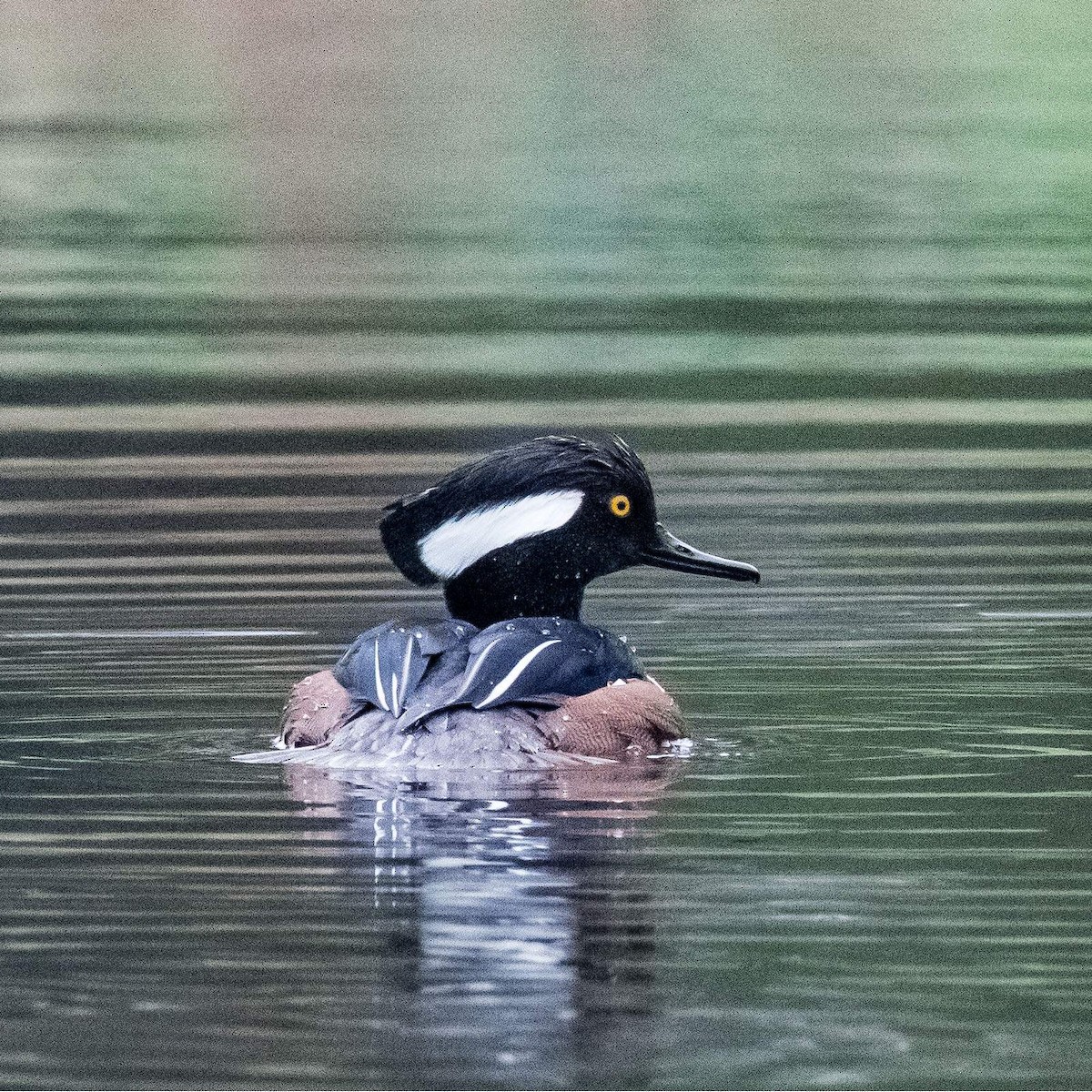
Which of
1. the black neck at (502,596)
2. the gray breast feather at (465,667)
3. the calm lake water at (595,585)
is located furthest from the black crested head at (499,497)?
the calm lake water at (595,585)

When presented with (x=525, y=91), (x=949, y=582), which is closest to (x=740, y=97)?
(x=525, y=91)

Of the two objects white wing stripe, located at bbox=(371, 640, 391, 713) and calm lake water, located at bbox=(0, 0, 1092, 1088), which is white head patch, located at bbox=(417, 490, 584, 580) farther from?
calm lake water, located at bbox=(0, 0, 1092, 1088)

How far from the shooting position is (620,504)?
27.3ft

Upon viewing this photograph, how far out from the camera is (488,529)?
8.01 m

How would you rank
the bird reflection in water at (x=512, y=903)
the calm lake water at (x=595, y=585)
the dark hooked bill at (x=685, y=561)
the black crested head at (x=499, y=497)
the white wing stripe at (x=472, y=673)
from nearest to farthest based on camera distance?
1. the bird reflection in water at (x=512, y=903)
2. the calm lake water at (x=595, y=585)
3. the white wing stripe at (x=472, y=673)
4. the black crested head at (x=499, y=497)
5. the dark hooked bill at (x=685, y=561)

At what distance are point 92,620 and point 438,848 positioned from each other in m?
4.35

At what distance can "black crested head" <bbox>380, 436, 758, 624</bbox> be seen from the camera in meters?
8.00

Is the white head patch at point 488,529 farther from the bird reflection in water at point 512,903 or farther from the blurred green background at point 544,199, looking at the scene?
the blurred green background at point 544,199

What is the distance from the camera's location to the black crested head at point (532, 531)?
7996 mm

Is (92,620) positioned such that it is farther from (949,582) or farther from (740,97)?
(740,97)

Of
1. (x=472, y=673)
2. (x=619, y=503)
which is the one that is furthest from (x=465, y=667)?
(x=619, y=503)

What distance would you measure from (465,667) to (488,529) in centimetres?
60

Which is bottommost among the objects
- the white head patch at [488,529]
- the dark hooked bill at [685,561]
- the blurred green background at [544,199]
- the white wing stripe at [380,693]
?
the white wing stripe at [380,693]

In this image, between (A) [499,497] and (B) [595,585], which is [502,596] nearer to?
(A) [499,497]
